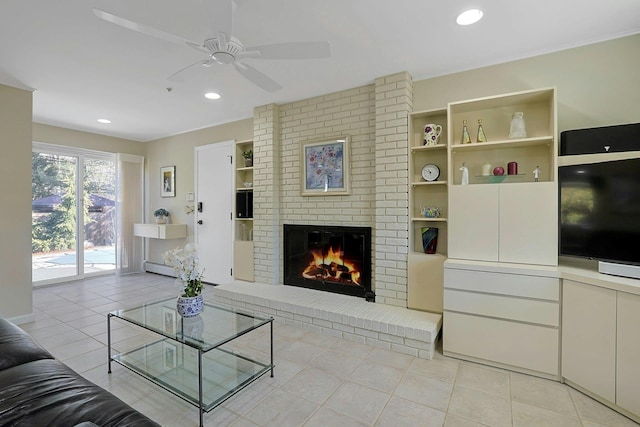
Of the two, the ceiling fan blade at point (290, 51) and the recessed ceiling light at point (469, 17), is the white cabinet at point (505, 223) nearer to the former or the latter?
the recessed ceiling light at point (469, 17)

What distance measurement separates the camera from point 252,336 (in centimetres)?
296

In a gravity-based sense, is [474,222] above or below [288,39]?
below

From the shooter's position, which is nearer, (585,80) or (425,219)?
(585,80)

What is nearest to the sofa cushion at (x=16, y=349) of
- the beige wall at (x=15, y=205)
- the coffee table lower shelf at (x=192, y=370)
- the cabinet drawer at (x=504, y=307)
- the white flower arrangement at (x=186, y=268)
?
the coffee table lower shelf at (x=192, y=370)

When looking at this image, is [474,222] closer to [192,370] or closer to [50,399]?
[192,370]

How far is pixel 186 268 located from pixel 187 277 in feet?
0.27

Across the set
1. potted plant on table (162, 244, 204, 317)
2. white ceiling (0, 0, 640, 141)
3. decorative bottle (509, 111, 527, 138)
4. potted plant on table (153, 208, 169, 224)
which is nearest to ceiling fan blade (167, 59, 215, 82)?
white ceiling (0, 0, 640, 141)

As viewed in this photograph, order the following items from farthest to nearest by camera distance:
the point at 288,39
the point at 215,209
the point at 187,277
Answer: the point at 215,209, the point at 288,39, the point at 187,277

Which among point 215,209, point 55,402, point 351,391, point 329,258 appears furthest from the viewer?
point 215,209

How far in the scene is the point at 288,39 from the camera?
2.41 m

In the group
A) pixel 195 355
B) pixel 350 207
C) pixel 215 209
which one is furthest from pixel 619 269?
pixel 215 209

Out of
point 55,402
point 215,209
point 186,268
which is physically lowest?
point 55,402

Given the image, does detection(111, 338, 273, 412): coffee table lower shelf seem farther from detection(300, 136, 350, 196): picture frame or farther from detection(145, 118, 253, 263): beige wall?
detection(145, 118, 253, 263): beige wall

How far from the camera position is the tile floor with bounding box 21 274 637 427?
1.80 metres
